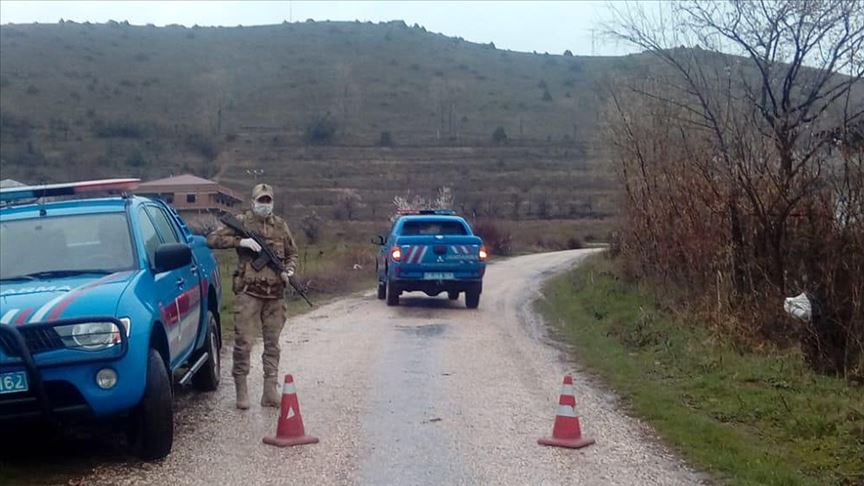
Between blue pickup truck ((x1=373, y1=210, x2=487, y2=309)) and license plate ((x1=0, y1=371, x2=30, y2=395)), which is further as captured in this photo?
blue pickup truck ((x1=373, y1=210, x2=487, y2=309))

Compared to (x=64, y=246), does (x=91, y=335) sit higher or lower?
lower

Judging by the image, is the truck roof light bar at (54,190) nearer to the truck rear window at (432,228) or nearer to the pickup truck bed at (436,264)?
the pickup truck bed at (436,264)

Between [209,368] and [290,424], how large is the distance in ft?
7.57

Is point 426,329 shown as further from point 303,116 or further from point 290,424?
point 303,116

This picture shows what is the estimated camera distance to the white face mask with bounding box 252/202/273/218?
887 centimetres

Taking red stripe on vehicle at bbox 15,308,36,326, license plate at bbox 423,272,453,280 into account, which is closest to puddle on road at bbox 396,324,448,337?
license plate at bbox 423,272,453,280

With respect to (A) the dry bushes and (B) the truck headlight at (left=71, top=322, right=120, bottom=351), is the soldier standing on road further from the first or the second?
(A) the dry bushes

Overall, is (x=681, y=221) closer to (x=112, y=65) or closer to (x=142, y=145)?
(x=142, y=145)

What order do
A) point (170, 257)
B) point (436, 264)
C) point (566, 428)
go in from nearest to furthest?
point (170, 257), point (566, 428), point (436, 264)

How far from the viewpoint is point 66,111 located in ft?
178

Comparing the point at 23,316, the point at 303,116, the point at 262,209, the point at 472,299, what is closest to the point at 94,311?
the point at 23,316

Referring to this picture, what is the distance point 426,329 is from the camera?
15703mm

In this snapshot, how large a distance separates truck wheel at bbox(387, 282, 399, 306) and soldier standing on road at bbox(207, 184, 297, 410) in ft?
34.3

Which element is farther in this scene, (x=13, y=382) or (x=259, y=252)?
(x=259, y=252)
